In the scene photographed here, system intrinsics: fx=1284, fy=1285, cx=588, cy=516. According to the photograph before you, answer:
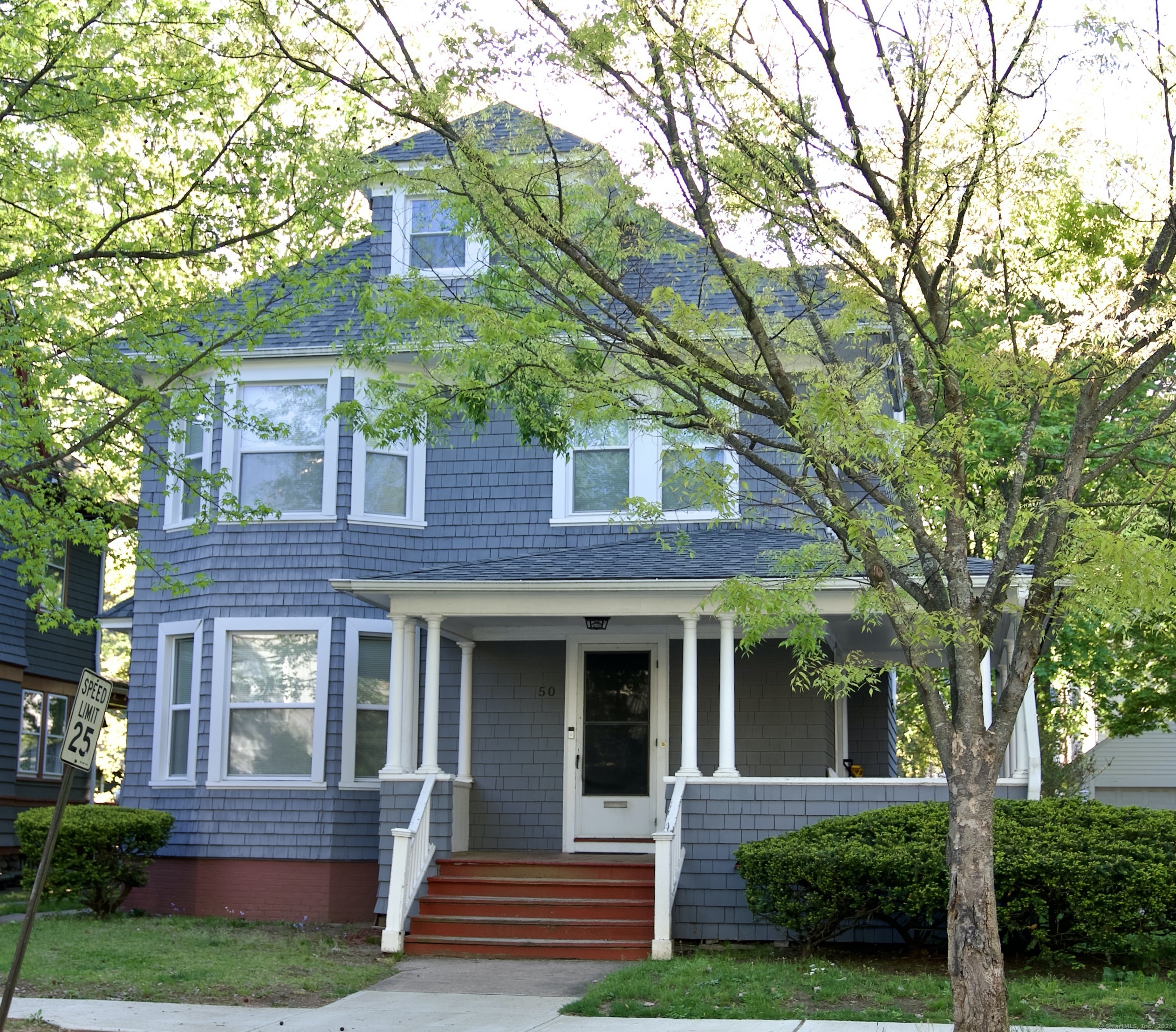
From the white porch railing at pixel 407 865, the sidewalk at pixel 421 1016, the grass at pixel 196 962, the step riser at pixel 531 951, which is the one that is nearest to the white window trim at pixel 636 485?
the white porch railing at pixel 407 865

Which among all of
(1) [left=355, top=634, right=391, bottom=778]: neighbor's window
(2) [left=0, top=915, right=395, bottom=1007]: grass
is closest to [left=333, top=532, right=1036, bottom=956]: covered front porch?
(1) [left=355, top=634, right=391, bottom=778]: neighbor's window

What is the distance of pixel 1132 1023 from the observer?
8062 mm

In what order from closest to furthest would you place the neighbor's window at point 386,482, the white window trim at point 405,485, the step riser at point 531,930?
the step riser at point 531,930
the white window trim at point 405,485
the neighbor's window at point 386,482

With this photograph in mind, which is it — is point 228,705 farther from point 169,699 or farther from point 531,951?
point 531,951

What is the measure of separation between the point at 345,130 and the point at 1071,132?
5161 mm

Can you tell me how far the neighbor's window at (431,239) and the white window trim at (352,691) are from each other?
13.9 feet

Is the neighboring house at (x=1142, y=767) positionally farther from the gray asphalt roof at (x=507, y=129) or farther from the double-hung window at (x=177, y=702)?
the gray asphalt roof at (x=507, y=129)

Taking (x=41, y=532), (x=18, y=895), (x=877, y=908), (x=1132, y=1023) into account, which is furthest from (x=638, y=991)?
(x=18, y=895)

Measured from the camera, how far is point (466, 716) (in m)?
13.9

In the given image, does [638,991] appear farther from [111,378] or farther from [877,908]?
[111,378]

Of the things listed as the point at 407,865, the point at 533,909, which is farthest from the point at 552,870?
the point at 407,865

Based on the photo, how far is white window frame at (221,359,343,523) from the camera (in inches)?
570

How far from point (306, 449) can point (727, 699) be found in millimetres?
→ 5737

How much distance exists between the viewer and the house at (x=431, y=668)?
41.3 ft
